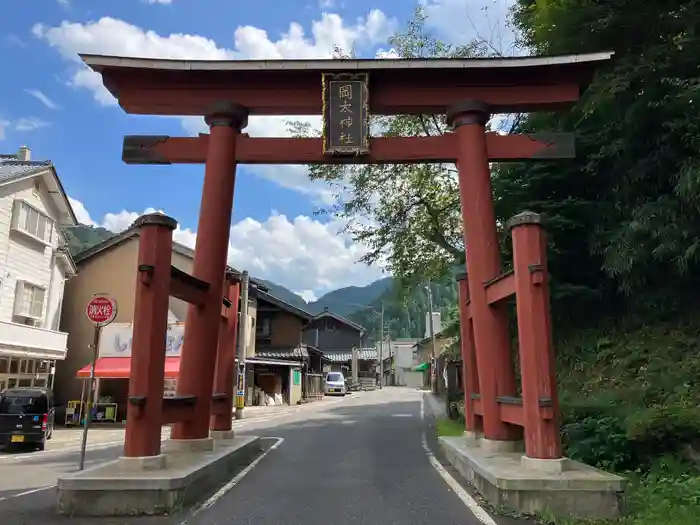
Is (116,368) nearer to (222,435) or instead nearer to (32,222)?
(32,222)

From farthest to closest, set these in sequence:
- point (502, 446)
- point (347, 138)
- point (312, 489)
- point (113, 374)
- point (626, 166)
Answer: point (113, 374) < point (626, 166) < point (347, 138) < point (502, 446) < point (312, 489)

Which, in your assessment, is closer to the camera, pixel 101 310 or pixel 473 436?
pixel 101 310

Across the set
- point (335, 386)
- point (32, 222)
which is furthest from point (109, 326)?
point (335, 386)

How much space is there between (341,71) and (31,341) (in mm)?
16768

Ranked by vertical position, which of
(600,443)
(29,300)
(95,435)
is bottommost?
(95,435)

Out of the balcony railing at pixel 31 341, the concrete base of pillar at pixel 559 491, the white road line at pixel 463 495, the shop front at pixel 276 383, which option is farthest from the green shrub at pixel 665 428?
the shop front at pixel 276 383

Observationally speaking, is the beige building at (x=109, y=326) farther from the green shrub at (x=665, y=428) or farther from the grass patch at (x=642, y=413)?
the green shrub at (x=665, y=428)

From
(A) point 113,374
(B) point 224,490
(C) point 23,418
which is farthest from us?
(A) point 113,374

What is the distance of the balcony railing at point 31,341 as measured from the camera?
19594 millimetres

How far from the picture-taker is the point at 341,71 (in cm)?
1130

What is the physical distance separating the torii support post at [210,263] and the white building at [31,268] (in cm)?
1242

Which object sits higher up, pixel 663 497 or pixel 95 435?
pixel 663 497

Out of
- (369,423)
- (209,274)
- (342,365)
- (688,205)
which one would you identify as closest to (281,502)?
(209,274)

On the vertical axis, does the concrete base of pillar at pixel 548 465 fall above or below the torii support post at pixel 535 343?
below
